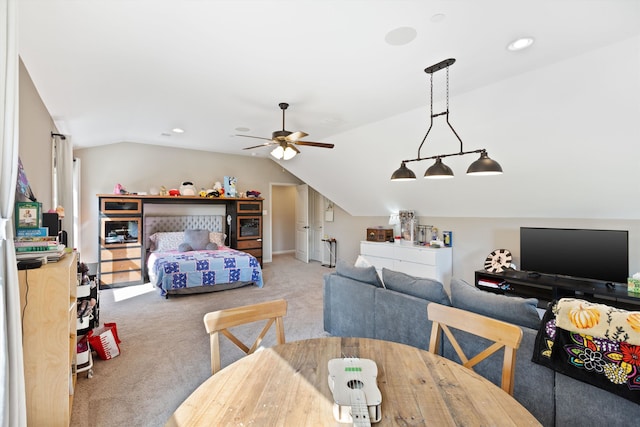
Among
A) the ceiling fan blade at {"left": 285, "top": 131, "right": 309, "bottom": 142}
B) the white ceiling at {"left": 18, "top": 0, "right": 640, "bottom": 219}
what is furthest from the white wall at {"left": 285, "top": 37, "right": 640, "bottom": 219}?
the ceiling fan blade at {"left": 285, "top": 131, "right": 309, "bottom": 142}

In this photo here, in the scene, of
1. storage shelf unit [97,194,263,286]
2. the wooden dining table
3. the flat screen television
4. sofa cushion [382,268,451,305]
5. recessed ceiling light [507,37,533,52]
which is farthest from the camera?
storage shelf unit [97,194,263,286]

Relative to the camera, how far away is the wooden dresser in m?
1.68

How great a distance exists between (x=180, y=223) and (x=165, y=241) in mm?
637

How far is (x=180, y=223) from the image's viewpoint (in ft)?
21.0

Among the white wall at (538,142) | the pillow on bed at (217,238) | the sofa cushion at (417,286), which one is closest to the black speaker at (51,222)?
the sofa cushion at (417,286)

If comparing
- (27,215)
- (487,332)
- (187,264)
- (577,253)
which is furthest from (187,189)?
(577,253)

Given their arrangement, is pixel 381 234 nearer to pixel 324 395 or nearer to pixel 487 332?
pixel 487 332

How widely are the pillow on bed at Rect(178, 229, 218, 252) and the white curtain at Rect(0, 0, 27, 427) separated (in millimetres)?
4457

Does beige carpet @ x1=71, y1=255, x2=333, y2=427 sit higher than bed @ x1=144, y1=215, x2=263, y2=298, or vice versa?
bed @ x1=144, y1=215, x2=263, y2=298

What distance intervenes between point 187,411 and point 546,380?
5.86ft

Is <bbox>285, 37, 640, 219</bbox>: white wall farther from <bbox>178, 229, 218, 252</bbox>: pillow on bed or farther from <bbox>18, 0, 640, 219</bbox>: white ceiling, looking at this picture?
<bbox>178, 229, 218, 252</bbox>: pillow on bed

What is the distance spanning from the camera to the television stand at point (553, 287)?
125 inches

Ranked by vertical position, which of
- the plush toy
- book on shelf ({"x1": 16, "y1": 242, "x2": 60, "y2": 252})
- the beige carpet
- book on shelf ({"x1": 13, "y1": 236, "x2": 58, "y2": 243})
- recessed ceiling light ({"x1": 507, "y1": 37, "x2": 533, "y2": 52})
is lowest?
the beige carpet

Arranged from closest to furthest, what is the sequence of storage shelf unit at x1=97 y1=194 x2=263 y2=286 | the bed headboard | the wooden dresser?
1. the wooden dresser
2. storage shelf unit at x1=97 y1=194 x2=263 y2=286
3. the bed headboard
